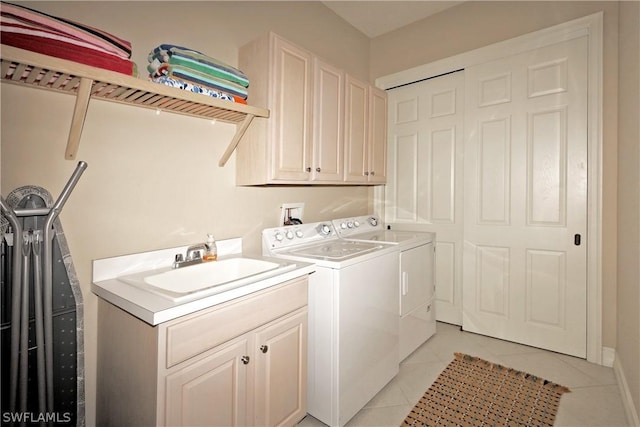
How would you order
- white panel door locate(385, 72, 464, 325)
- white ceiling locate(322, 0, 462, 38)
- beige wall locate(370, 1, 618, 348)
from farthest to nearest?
white panel door locate(385, 72, 464, 325) → white ceiling locate(322, 0, 462, 38) → beige wall locate(370, 1, 618, 348)

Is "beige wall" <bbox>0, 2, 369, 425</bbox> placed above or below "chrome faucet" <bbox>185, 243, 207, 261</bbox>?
above

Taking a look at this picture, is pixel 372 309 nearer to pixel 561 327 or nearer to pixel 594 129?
pixel 561 327

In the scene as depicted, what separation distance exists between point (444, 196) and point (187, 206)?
87.1 inches

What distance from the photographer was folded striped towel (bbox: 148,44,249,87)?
4.73ft

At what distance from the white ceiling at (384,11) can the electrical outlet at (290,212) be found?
175 cm

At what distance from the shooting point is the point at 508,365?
7.60 ft

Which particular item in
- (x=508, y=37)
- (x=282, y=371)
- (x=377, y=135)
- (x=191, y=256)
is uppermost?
(x=508, y=37)

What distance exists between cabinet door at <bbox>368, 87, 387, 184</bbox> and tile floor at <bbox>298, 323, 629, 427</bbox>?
1438 millimetres

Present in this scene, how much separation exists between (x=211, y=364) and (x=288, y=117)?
4.38 ft

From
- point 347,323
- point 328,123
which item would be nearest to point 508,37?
point 328,123

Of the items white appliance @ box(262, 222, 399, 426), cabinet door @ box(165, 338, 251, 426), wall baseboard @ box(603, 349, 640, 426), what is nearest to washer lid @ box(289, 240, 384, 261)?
white appliance @ box(262, 222, 399, 426)

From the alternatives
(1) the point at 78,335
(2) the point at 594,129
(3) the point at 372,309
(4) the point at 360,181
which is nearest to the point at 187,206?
(1) the point at 78,335

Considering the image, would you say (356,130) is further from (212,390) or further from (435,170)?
(212,390)

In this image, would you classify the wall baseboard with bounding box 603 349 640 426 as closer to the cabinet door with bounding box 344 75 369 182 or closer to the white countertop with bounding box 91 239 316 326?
the white countertop with bounding box 91 239 316 326
